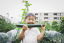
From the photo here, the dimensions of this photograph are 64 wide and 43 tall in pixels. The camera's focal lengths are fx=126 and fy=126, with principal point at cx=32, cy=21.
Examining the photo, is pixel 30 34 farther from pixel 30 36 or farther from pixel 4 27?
pixel 4 27

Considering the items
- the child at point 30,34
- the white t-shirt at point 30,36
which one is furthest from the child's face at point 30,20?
the white t-shirt at point 30,36

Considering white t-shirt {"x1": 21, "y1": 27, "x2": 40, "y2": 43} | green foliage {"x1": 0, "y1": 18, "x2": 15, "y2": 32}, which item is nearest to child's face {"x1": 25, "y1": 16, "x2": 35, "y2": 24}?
white t-shirt {"x1": 21, "y1": 27, "x2": 40, "y2": 43}

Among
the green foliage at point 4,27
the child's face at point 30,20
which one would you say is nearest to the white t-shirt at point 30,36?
the child's face at point 30,20

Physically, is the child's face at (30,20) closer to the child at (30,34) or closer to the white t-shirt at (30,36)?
the child at (30,34)

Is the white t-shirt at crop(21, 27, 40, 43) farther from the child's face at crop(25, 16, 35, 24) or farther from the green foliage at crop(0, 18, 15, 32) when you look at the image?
the green foliage at crop(0, 18, 15, 32)

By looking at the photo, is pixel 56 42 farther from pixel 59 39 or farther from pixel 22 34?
pixel 22 34

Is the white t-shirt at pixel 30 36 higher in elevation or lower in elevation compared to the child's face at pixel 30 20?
lower

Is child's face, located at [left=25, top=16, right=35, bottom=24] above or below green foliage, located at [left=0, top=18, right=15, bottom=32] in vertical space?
above

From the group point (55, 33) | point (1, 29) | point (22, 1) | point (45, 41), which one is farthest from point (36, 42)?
Answer: point (1, 29)

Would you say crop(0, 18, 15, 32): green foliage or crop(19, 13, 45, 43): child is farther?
crop(0, 18, 15, 32): green foliage

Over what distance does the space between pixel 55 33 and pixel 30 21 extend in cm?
72

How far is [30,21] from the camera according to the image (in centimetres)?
173

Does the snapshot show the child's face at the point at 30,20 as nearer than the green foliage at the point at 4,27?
Yes

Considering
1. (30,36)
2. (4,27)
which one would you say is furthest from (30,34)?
(4,27)
